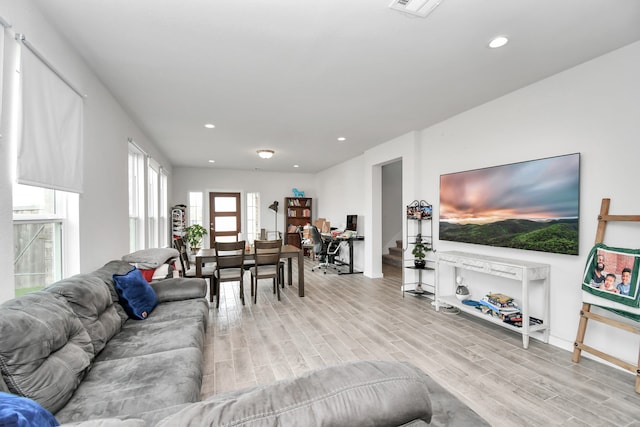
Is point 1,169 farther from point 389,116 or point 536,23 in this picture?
point 389,116

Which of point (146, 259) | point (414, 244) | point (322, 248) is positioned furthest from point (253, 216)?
point (414, 244)

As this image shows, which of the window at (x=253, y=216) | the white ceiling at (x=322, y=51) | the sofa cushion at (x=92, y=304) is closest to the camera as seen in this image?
the sofa cushion at (x=92, y=304)

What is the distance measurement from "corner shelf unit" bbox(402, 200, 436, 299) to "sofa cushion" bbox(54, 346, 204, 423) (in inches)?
139

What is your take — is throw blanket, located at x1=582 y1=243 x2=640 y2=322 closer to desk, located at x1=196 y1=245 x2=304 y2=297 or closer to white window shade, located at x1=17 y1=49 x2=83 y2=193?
desk, located at x1=196 y1=245 x2=304 y2=297

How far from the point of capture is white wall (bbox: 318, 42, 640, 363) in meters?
2.33

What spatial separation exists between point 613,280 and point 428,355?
5.24 feet

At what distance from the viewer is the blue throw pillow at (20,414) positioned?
0.72m

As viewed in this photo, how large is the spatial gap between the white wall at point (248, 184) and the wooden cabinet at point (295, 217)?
0.58 ft

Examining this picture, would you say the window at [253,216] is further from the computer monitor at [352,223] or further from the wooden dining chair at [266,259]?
the wooden dining chair at [266,259]

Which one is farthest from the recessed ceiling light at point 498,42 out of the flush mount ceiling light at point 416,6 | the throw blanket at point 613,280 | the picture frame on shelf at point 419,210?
the picture frame on shelf at point 419,210

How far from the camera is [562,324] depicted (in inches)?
108

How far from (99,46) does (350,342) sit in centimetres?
346

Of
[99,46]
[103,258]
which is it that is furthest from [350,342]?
[99,46]

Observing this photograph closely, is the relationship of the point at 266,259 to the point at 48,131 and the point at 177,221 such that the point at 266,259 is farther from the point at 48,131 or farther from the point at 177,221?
the point at 177,221
